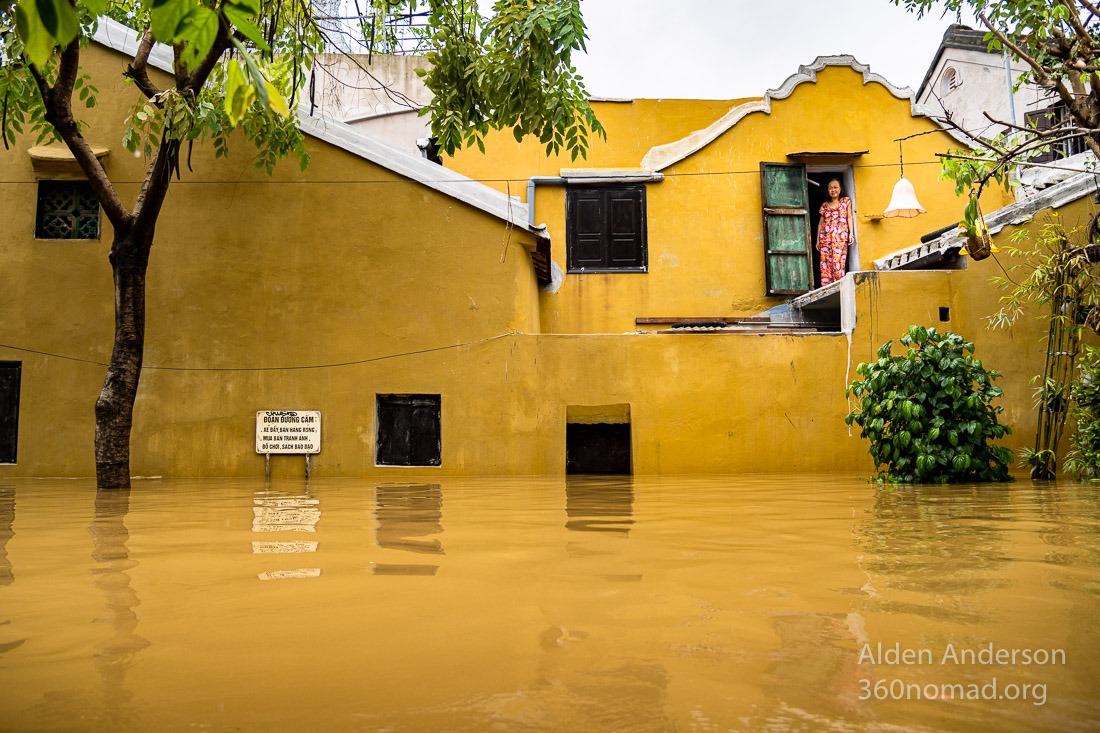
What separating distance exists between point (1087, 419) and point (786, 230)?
5621mm

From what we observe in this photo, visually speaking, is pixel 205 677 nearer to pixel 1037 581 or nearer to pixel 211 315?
pixel 1037 581

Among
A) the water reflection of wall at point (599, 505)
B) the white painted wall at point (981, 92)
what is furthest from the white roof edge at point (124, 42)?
the white painted wall at point (981, 92)

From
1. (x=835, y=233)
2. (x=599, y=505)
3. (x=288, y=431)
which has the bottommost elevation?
(x=599, y=505)

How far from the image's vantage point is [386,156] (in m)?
10.4

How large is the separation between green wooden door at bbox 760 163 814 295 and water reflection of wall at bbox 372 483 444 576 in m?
7.81

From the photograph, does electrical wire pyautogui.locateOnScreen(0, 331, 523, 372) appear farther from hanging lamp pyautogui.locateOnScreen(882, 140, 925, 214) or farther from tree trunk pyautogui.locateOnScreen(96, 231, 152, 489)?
hanging lamp pyautogui.locateOnScreen(882, 140, 925, 214)

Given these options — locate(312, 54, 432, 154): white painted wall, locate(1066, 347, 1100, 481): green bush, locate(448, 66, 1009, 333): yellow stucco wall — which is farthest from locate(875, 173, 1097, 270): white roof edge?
locate(312, 54, 432, 154): white painted wall

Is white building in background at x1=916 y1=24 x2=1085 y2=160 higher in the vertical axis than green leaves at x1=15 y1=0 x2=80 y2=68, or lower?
higher

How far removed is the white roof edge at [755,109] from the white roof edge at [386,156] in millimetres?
3710

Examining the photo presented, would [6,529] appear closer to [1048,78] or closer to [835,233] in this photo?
[1048,78]

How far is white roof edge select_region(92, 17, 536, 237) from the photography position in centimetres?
1027

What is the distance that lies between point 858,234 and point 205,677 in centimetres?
1315

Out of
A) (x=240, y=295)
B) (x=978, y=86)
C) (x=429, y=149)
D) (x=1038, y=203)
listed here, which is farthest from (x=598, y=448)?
(x=978, y=86)

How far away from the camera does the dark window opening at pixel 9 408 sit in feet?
32.0
